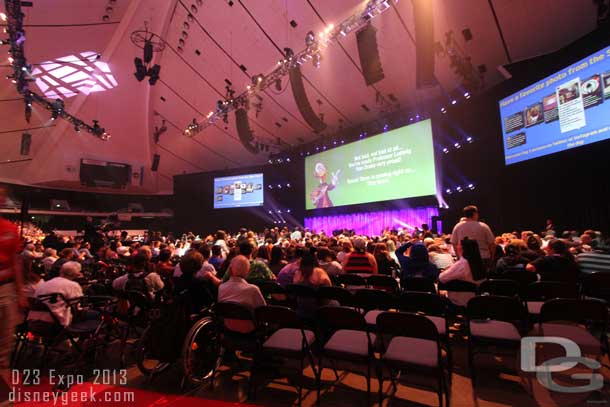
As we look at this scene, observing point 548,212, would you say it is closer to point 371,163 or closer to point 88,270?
point 371,163

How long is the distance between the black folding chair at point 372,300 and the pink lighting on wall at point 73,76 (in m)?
14.6

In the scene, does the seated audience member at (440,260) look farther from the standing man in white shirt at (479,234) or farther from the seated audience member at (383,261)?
the standing man in white shirt at (479,234)

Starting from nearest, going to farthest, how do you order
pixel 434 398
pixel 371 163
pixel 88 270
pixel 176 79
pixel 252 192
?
pixel 434 398, pixel 88 270, pixel 371 163, pixel 176 79, pixel 252 192

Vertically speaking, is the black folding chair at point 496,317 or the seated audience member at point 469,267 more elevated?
the seated audience member at point 469,267

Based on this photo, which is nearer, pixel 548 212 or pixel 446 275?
pixel 446 275

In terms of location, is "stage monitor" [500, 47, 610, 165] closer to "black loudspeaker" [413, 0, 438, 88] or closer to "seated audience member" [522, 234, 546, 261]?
"seated audience member" [522, 234, 546, 261]

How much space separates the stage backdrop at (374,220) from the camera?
1145 cm

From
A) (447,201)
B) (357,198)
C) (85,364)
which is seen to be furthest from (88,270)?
(447,201)

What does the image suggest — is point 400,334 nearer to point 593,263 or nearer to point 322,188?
point 593,263

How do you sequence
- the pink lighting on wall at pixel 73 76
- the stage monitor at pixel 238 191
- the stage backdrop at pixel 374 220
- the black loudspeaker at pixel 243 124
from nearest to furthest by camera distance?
the black loudspeaker at pixel 243 124
the stage backdrop at pixel 374 220
the pink lighting on wall at pixel 73 76
the stage monitor at pixel 238 191

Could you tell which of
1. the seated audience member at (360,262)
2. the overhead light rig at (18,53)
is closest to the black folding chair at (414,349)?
the seated audience member at (360,262)

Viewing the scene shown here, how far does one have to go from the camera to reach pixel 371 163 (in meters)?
11.9

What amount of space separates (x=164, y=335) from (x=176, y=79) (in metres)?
13.4

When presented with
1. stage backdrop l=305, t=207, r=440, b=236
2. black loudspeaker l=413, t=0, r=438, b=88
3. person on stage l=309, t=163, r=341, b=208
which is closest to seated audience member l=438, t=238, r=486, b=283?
black loudspeaker l=413, t=0, r=438, b=88
